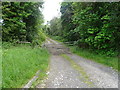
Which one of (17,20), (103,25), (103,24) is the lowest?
(103,25)

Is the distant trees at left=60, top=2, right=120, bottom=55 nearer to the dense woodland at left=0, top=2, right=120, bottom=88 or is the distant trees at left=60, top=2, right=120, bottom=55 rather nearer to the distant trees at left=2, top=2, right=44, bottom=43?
the dense woodland at left=0, top=2, right=120, bottom=88

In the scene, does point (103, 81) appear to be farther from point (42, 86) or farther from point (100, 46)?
point (100, 46)

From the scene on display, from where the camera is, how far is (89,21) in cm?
845

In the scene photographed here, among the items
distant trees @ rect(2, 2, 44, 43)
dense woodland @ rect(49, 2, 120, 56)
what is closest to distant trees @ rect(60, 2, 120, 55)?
dense woodland @ rect(49, 2, 120, 56)

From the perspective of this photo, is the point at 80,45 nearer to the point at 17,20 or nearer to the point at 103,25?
the point at 103,25

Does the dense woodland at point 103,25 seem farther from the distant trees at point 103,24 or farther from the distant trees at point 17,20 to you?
the distant trees at point 17,20

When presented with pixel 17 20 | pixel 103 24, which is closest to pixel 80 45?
pixel 103 24

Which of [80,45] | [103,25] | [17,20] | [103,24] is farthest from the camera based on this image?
[80,45]

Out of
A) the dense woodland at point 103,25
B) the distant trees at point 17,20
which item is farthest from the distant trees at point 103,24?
the distant trees at point 17,20

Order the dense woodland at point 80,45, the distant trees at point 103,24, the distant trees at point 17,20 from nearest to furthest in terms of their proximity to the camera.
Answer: the dense woodland at point 80,45 → the distant trees at point 103,24 → the distant trees at point 17,20

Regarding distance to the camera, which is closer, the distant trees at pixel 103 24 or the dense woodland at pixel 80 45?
the dense woodland at pixel 80 45

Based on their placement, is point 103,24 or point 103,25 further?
point 103,24

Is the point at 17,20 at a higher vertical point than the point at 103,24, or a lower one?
higher

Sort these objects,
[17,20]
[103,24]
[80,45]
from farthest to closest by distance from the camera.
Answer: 1. [80,45]
2. [17,20]
3. [103,24]
